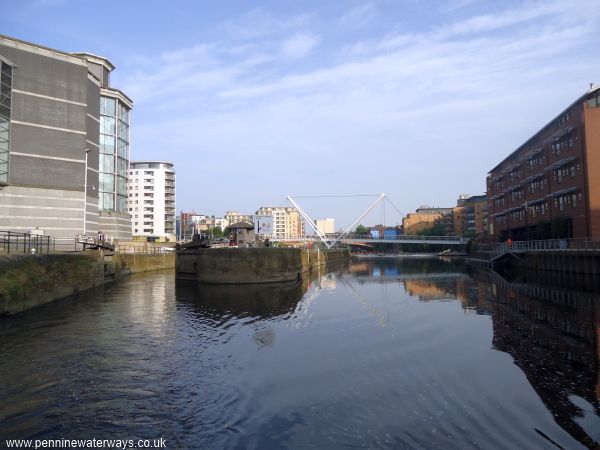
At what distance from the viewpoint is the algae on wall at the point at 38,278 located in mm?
19953

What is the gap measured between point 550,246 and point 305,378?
4497cm

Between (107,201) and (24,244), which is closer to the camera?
(24,244)

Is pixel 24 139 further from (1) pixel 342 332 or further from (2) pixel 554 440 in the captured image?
(2) pixel 554 440

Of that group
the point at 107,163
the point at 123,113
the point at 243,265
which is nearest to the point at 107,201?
the point at 107,163

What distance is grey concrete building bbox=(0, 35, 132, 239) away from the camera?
39438 millimetres

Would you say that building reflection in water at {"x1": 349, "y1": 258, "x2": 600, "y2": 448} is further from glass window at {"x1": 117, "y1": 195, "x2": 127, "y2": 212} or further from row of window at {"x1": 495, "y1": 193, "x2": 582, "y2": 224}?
glass window at {"x1": 117, "y1": 195, "x2": 127, "y2": 212}

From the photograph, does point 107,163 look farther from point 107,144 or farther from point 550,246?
point 550,246

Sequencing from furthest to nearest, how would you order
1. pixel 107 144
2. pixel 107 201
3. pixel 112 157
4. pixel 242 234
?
pixel 112 157
pixel 107 144
pixel 107 201
pixel 242 234

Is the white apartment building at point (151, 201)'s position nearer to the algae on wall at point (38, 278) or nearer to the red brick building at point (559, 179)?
the red brick building at point (559, 179)

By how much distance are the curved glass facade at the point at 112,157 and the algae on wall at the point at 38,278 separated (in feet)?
137

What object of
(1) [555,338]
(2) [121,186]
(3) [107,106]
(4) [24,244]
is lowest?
(1) [555,338]

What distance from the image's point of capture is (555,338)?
1592 cm

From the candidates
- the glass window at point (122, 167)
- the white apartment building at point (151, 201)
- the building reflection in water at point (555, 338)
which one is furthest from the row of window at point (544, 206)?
the white apartment building at point (151, 201)

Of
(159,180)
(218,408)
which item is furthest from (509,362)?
(159,180)
